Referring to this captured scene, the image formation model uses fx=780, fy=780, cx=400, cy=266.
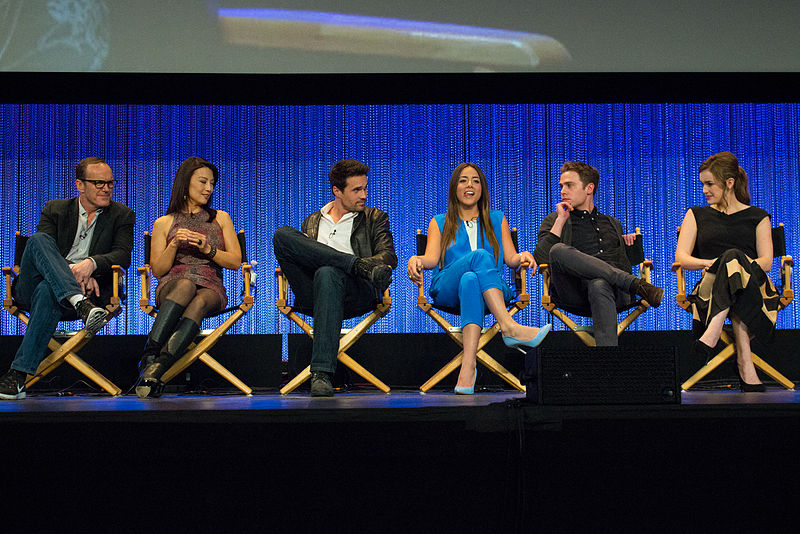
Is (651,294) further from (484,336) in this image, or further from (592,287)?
(484,336)

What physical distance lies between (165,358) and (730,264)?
93.4 inches

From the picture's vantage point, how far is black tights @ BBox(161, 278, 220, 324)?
333cm

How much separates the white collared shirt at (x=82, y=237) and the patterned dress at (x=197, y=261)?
446 millimetres

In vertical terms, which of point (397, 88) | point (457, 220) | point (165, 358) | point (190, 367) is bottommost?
point (190, 367)

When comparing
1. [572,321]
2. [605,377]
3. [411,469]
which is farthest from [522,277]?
[411,469]

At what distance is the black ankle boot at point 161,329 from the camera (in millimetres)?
3180

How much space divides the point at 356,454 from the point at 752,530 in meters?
0.92

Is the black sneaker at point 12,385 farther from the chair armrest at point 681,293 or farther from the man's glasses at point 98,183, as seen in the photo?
the chair armrest at point 681,293

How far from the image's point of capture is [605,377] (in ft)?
6.07

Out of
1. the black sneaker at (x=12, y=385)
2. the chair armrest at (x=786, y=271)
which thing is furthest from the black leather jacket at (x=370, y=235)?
the chair armrest at (x=786, y=271)

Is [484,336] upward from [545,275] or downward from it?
downward

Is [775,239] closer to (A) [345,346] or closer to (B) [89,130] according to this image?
(A) [345,346]

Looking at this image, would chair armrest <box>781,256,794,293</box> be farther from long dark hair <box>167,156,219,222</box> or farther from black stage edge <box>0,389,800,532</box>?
long dark hair <box>167,156,219,222</box>

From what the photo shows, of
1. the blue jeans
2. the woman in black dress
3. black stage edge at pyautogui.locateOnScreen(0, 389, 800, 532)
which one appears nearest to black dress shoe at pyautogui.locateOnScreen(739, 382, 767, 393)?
the woman in black dress
